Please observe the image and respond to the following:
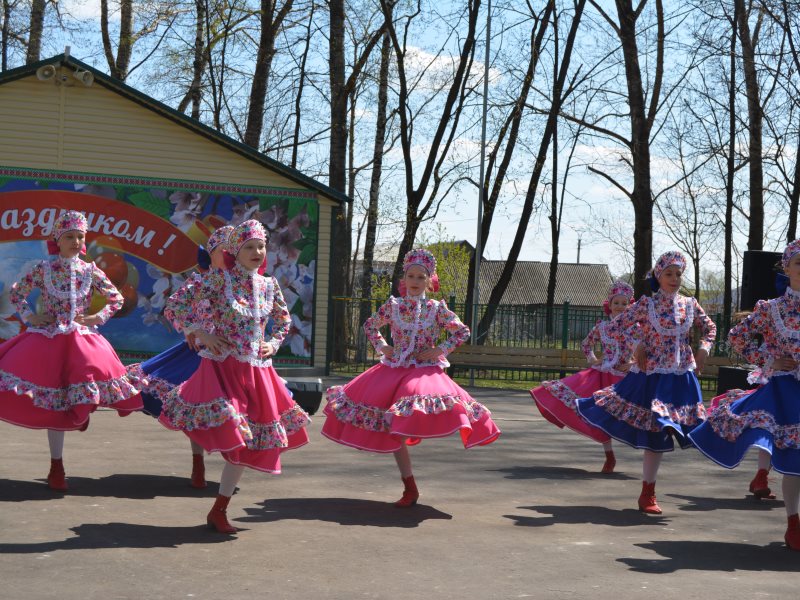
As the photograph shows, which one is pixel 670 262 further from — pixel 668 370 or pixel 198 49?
pixel 198 49

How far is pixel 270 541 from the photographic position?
6957 millimetres

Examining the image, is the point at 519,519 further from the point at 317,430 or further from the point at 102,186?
the point at 102,186

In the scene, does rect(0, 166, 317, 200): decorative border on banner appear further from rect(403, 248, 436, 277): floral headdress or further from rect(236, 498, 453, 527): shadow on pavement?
rect(236, 498, 453, 527): shadow on pavement

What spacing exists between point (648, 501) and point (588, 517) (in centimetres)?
64

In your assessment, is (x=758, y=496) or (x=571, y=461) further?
(x=571, y=461)

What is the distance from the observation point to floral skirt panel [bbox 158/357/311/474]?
7.03m

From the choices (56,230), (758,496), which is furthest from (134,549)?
(758,496)

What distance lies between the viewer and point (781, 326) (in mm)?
7793

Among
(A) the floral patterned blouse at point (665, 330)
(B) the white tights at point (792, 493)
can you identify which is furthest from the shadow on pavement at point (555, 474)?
(B) the white tights at point (792, 493)

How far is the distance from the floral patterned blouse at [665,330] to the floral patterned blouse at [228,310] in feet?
10.5

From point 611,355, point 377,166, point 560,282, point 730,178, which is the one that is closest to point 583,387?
point 611,355

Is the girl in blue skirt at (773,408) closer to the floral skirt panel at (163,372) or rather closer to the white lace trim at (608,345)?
the white lace trim at (608,345)

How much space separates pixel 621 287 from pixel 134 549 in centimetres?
718

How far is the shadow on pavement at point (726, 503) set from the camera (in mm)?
9125
